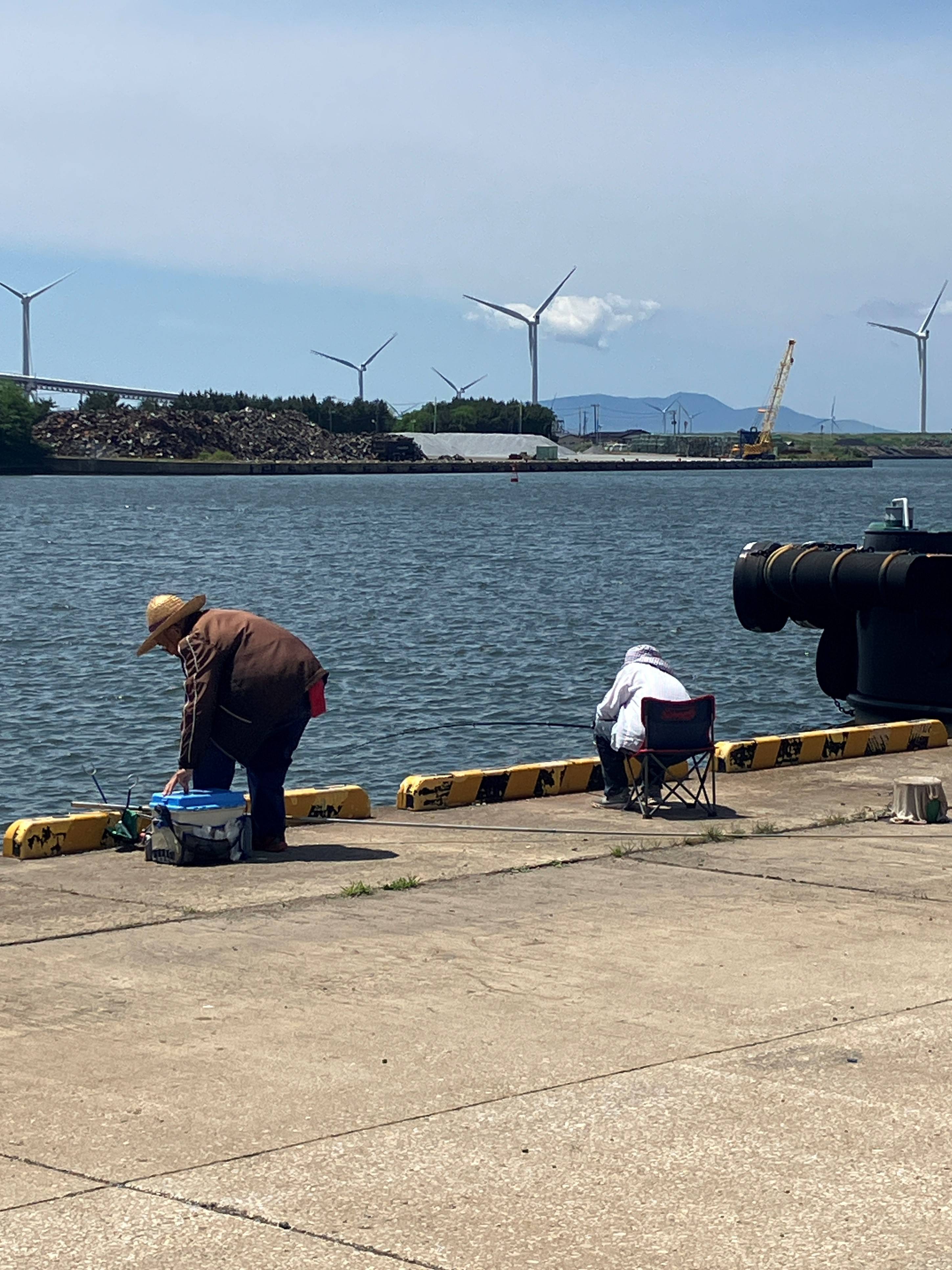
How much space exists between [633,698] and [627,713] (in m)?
0.11

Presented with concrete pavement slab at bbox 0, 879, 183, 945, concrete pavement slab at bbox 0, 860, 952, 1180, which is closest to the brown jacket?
concrete pavement slab at bbox 0, 879, 183, 945

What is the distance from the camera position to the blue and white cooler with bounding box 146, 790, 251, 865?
9.81 metres

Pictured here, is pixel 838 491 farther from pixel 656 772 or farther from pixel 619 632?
pixel 656 772

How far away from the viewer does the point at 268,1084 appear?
228 inches

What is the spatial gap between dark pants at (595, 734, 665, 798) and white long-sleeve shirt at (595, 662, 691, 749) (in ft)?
0.29

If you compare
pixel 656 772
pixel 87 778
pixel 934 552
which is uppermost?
pixel 934 552

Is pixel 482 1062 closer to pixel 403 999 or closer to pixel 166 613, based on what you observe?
pixel 403 999

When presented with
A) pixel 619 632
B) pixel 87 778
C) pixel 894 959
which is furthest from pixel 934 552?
pixel 619 632

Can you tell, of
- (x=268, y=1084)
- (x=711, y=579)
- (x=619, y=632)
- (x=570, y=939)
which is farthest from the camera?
(x=711, y=579)

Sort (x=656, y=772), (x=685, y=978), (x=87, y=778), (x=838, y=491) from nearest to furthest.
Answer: (x=685, y=978) < (x=656, y=772) < (x=87, y=778) < (x=838, y=491)

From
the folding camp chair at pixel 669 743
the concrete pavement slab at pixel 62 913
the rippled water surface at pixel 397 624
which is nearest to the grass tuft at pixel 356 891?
the concrete pavement slab at pixel 62 913

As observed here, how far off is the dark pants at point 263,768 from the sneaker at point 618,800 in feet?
8.74

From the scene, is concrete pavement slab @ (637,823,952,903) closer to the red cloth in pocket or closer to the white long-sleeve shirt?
the white long-sleeve shirt

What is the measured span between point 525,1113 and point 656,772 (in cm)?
635
